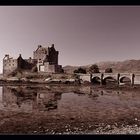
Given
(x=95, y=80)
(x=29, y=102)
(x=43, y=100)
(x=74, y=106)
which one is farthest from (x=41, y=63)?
(x=74, y=106)

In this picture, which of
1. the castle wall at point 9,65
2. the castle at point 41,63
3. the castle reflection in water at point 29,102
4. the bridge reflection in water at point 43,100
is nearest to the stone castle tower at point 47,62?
the castle at point 41,63

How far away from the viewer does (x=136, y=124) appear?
11.9 meters

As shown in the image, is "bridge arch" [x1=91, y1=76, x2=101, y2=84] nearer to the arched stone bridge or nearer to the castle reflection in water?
the arched stone bridge

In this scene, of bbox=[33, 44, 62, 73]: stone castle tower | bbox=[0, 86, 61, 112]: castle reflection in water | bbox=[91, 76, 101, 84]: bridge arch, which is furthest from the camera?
bbox=[91, 76, 101, 84]: bridge arch

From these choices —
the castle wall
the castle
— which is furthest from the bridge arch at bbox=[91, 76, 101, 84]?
the castle wall

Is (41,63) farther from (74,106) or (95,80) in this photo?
(74,106)

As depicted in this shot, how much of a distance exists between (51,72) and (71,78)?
11.6 ft

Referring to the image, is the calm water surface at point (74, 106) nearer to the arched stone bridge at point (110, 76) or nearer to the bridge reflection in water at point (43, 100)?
the bridge reflection in water at point (43, 100)

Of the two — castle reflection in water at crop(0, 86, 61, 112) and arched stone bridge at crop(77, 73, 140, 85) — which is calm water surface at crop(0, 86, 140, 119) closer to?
castle reflection in water at crop(0, 86, 61, 112)

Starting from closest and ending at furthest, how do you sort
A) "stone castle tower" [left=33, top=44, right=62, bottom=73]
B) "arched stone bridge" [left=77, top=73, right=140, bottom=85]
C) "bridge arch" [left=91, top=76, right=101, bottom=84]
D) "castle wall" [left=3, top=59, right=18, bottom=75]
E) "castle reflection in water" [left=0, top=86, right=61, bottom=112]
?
"castle reflection in water" [left=0, top=86, right=61, bottom=112] < "stone castle tower" [left=33, top=44, right=62, bottom=73] < "arched stone bridge" [left=77, top=73, right=140, bottom=85] < "castle wall" [left=3, top=59, right=18, bottom=75] < "bridge arch" [left=91, top=76, right=101, bottom=84]

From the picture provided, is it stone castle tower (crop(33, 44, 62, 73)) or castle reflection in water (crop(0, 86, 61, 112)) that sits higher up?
stone castle tower (crop(33, 44, 62, 73))

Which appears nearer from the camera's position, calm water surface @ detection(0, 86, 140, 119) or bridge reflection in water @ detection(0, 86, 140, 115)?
calm water surface @ detection(0, 86, 140, 119)

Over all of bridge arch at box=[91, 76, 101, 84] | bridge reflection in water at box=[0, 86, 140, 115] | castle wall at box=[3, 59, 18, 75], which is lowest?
bridge reflection in water at box=[0, 86, 140, 115]
